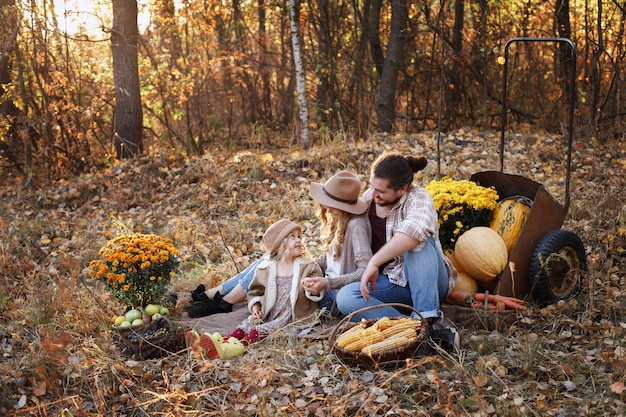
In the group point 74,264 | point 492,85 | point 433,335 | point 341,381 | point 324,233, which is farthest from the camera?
point 492,85

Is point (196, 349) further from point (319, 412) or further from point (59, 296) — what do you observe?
point (59, 296)

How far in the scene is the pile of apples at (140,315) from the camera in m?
4.70

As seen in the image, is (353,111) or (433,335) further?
(353,111)

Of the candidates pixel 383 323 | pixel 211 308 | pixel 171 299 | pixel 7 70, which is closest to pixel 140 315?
pixel 171 299

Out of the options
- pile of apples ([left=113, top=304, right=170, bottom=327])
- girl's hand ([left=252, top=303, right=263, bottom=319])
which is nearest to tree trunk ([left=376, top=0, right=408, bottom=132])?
→ girl's hand ([left=252, top=303, right=263, bottom=319])

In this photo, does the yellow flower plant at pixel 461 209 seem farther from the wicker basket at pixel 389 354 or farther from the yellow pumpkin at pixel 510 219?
the wicker basket at pixel 389 354

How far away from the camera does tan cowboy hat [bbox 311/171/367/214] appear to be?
15.9 ft

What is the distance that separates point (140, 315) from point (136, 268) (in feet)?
1.10

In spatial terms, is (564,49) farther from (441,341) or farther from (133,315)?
(133,315)

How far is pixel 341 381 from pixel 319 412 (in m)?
0.35

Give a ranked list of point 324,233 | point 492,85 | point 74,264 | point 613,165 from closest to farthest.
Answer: point 324,233 < point 74,264 < point 613,165 < point 492,85

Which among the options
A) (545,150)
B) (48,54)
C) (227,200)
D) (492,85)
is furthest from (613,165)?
(48,54)

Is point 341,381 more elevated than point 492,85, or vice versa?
point 492,85

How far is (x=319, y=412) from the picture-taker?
3658mm
